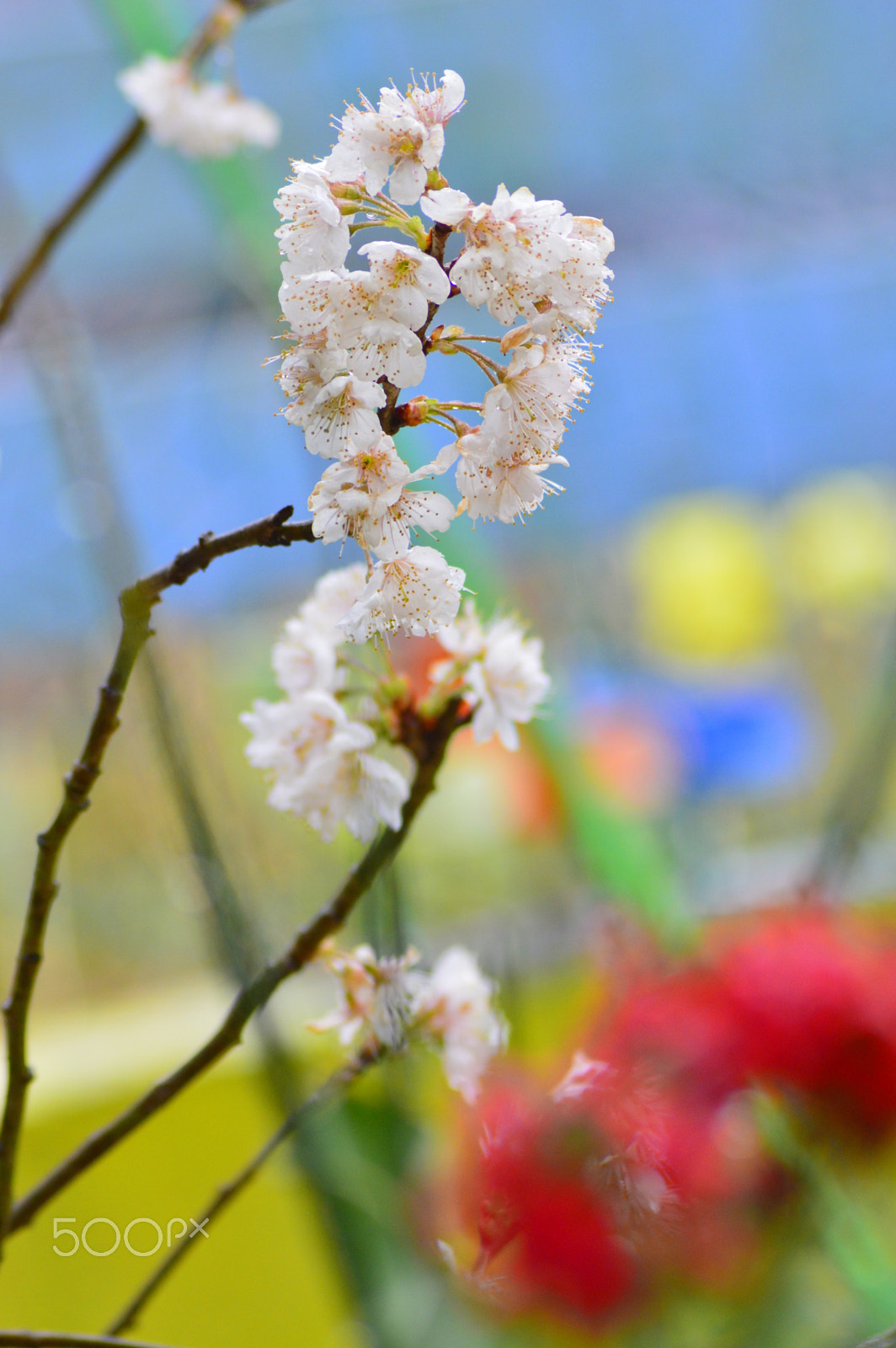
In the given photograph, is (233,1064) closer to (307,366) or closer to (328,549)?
(328,549)

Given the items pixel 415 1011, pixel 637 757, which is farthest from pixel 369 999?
pixel 637 757

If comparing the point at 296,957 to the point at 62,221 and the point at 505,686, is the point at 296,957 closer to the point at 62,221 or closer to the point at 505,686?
the point at 505,686

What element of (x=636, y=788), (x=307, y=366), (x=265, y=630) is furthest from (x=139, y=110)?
(x=636, y=788)

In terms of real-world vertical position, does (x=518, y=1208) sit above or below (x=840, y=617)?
below

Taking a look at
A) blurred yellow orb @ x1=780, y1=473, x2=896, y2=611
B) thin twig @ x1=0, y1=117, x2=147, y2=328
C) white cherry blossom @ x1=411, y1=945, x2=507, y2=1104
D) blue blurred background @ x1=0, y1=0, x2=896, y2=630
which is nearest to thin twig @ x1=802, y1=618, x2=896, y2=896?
white cherry blossom @ x1=411, y1=945, x2=507, y2=1104

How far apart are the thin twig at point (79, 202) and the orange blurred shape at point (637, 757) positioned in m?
0.46

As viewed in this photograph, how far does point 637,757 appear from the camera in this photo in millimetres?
783

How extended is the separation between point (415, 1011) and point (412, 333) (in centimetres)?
13

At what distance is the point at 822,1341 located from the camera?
31cm

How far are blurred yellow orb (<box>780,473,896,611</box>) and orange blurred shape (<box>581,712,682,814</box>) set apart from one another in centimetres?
20

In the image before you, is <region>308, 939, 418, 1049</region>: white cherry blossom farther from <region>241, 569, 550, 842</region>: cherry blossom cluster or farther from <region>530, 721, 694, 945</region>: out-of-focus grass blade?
<region>530, 721, 694, 945</region>: out-of-focus grass blade

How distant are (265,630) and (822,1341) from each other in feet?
1.75

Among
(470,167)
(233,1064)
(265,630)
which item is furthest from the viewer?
(470,167)

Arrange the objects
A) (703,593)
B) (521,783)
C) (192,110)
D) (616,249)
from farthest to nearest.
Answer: (703,593)
(616,249)
(521,783)
(192,110)
